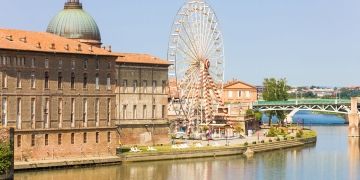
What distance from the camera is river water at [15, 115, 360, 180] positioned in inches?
3526

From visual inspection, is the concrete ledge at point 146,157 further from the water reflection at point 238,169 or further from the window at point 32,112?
the window at point 32,112

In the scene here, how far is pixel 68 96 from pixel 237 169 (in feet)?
61.5

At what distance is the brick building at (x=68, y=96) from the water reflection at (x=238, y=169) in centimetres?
389

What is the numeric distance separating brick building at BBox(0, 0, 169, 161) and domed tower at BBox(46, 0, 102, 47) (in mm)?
165

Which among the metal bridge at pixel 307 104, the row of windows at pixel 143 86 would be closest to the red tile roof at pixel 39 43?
the row of windows at pixel 143 86

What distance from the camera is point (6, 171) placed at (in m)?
78.8

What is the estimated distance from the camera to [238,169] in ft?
327

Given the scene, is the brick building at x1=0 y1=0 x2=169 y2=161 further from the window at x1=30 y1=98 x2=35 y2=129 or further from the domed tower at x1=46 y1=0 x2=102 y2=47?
the domed tower at x1=46 y1=0 x2=102 y2=47

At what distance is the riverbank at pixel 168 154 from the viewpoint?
9122 cm

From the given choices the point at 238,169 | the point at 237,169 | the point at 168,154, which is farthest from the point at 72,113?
the point at 238,169

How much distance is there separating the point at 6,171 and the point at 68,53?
20.5 meters

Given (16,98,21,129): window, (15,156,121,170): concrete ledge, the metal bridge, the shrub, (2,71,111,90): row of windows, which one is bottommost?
(15,156,121,170): concrete ledge

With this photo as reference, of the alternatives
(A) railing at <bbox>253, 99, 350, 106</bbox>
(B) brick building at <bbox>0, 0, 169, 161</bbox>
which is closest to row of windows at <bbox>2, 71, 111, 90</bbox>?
(B) brick building at <bbox>0, 0, 169, 161</bbox>

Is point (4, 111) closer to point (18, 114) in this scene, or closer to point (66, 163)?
point (18, 114)
